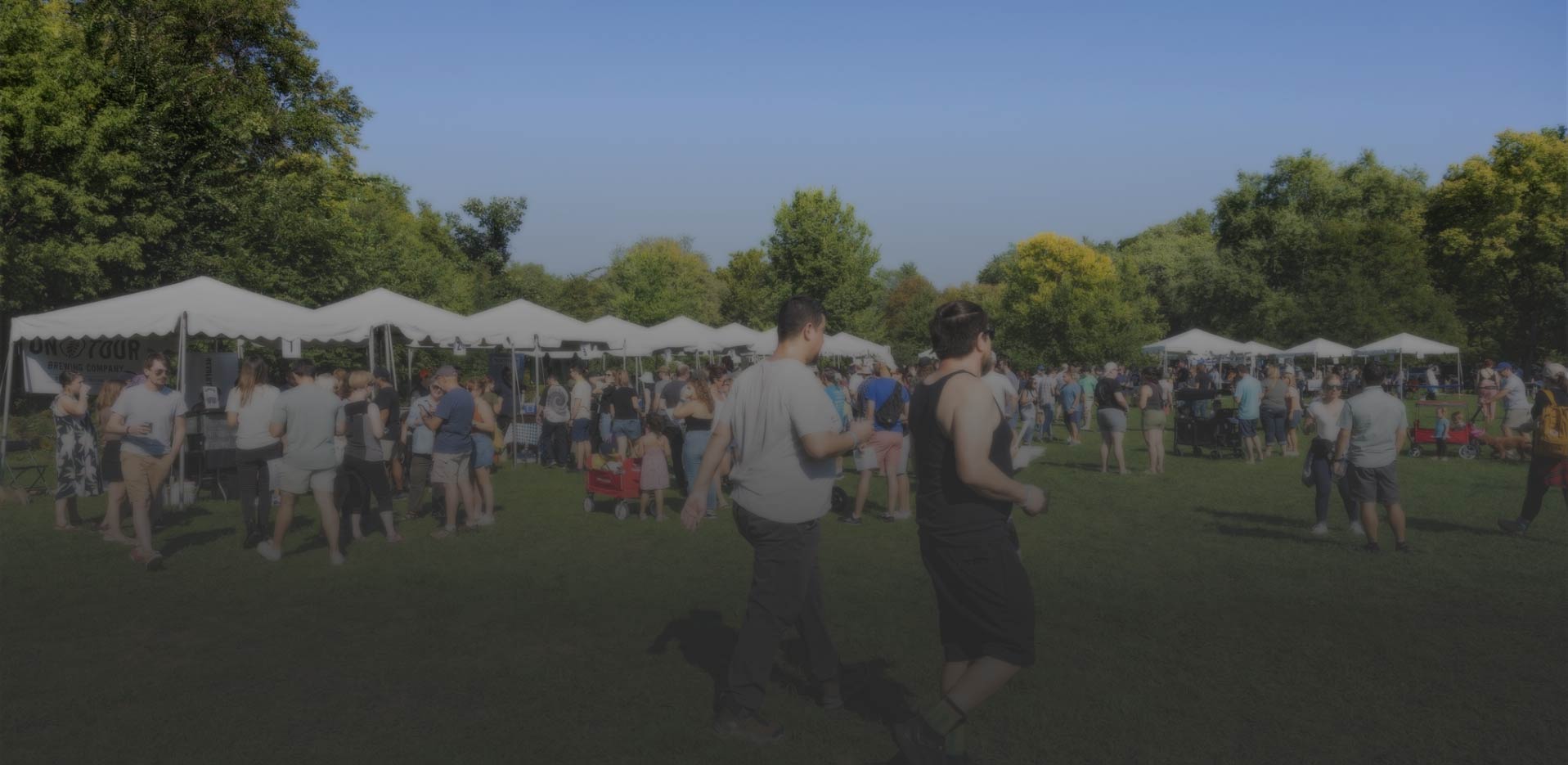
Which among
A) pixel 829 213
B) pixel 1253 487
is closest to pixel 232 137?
pixel 1253 487

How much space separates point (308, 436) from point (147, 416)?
4.95 feet

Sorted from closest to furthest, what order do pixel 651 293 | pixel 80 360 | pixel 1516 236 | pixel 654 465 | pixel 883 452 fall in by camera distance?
pixel 883 452 → pixel 654 465 → pixel 80 360 → pixel 1516 236 → pixel 651 293

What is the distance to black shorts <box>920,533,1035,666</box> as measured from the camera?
371cm

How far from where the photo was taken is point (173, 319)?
488 inches

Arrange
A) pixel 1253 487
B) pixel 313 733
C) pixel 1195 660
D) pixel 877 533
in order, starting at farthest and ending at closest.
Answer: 1. pixel 1253 487
2. pixel 877 533
3. pixel 1195 660
4. pixel 313 733

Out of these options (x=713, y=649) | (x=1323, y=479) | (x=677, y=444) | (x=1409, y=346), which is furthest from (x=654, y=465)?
(x=1409, y=346)

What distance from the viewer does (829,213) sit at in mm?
53406

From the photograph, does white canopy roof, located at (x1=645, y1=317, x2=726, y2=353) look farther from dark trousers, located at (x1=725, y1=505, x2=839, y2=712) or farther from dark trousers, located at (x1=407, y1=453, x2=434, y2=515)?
dark trousers, located at (x1=725, y1=505, x2=839, y2=712)

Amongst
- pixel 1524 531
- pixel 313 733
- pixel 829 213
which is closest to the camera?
pixel 313 733

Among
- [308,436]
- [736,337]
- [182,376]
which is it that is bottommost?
[308,436]

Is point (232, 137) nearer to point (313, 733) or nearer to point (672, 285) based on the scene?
point (313, 733)

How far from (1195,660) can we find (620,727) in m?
3.09

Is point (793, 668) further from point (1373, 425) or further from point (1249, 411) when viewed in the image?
point (1249, 411)

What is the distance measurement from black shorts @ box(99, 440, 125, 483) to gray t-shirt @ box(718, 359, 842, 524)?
746 cm
